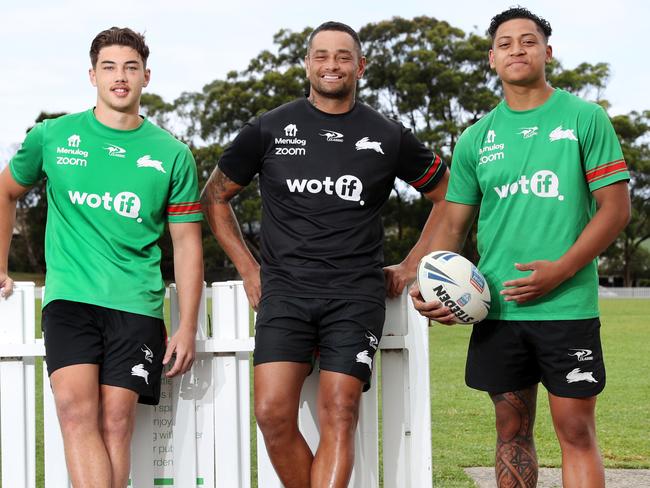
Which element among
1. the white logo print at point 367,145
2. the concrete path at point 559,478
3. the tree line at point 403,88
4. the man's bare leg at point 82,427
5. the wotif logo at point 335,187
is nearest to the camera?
the man's bare leg at point 82,427

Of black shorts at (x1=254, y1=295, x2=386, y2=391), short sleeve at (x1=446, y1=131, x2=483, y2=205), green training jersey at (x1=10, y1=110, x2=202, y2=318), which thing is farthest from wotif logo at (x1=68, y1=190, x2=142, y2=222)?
short sleeve at (x1=446, y1=131, x2=483, y2=205)

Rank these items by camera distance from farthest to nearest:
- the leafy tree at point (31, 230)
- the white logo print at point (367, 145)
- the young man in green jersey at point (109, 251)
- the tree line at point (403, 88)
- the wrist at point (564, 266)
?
the leafy tree at point (31, 230) → the tree line at point (403, 88) → the white logo print at point (367, 145) → the young man in green jersey at point (109, 251) → the wrist at point (564, 266)

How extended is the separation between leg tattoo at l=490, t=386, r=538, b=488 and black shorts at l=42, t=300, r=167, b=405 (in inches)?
67.6

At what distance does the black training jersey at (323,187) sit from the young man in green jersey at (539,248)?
0.37 meters

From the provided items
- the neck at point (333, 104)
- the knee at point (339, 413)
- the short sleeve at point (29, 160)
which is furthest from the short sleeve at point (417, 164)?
the short sleeve at point (29, 160)

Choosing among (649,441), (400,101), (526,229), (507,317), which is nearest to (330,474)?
(507,317)

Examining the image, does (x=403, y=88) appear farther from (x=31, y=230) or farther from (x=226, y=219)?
(x=226, y=219)

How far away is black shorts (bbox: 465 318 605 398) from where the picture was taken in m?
4.12

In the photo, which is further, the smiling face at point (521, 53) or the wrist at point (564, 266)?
the smiling face at point (521, 53)

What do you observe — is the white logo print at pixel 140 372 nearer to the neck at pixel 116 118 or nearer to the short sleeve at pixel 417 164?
the neck at pixel 116 118

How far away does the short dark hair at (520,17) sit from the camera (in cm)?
437

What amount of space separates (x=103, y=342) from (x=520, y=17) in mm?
2549

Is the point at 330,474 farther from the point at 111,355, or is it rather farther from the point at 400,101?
the point at 400,101

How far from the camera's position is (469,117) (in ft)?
140
